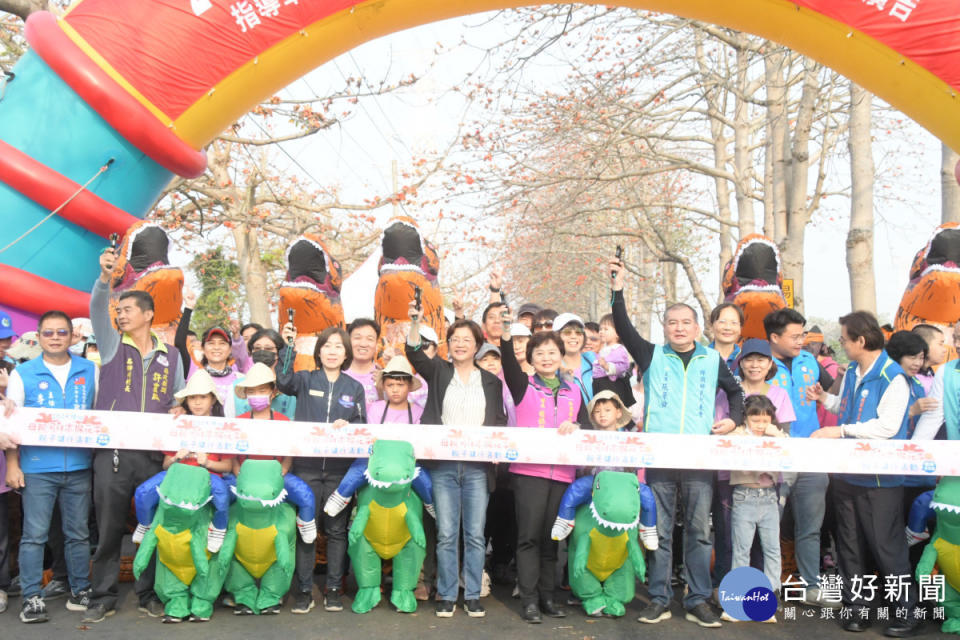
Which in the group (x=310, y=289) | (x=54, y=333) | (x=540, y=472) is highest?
(x=310, y=289)

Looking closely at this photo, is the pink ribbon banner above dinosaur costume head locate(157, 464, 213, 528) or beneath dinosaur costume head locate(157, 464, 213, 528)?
above

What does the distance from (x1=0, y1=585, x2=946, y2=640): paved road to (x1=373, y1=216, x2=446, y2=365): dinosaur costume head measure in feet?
7.67

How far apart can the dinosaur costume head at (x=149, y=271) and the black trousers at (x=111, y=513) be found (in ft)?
5.40

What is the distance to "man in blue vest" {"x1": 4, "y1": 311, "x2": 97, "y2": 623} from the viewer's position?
165 inches

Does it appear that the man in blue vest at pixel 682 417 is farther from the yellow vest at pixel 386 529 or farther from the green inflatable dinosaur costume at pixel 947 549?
the yellow vest at pixel 386 529

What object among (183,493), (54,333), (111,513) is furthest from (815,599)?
(54,333)

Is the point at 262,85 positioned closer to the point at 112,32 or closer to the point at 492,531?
the point at 112,32

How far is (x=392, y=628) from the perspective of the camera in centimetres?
415

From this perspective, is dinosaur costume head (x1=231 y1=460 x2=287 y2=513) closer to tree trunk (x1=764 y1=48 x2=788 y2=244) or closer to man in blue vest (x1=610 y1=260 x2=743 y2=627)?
man in blue vest (x1=610 y1=260 x2=743 y2=627)

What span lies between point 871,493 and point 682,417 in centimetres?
109

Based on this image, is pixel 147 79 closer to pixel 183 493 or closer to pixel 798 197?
pixel 183 493

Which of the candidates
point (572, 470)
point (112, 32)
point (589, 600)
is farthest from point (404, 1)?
point (589, 600)

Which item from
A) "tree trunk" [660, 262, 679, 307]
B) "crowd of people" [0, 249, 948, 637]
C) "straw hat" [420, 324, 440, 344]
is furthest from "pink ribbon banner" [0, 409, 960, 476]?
"tree trunk" [660, 262, 679, 307]

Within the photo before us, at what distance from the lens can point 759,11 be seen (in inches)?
210
